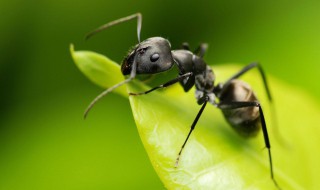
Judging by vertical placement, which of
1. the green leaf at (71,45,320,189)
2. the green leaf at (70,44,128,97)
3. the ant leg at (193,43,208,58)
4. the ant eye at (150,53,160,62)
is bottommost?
the green leaf at (71,45,320,189)

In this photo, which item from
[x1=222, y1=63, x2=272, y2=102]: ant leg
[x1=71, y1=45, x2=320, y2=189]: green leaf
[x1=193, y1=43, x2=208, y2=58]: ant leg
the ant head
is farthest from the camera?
[x1=193, y1=43, x2=208, y2=58]: ant leg

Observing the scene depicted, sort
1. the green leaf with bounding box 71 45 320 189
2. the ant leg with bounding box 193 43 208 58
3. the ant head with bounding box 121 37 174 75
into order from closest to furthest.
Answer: the green leaf with bounding box 71 45 320 189, the ant head with bounding box 121 37 174 75, the ant leg with bounding box 193 43 208 58

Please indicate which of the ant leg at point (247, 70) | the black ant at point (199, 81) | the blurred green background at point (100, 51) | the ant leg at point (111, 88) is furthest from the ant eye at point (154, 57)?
the blurred green background at point (100, 51)

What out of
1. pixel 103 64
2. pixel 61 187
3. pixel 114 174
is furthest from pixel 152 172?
pixel 103 64

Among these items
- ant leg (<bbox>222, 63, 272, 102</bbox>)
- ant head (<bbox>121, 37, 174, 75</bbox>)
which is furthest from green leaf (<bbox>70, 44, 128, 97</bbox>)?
ant leg (<bbox>222, 63, 272, 102</bbox>)

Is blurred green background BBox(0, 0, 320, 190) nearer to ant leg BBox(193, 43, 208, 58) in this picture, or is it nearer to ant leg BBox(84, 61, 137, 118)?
ant leg BBox(193, 43, 208, 58)

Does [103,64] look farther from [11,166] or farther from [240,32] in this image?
[240,32]

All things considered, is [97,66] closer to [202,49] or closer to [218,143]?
[218,143]
